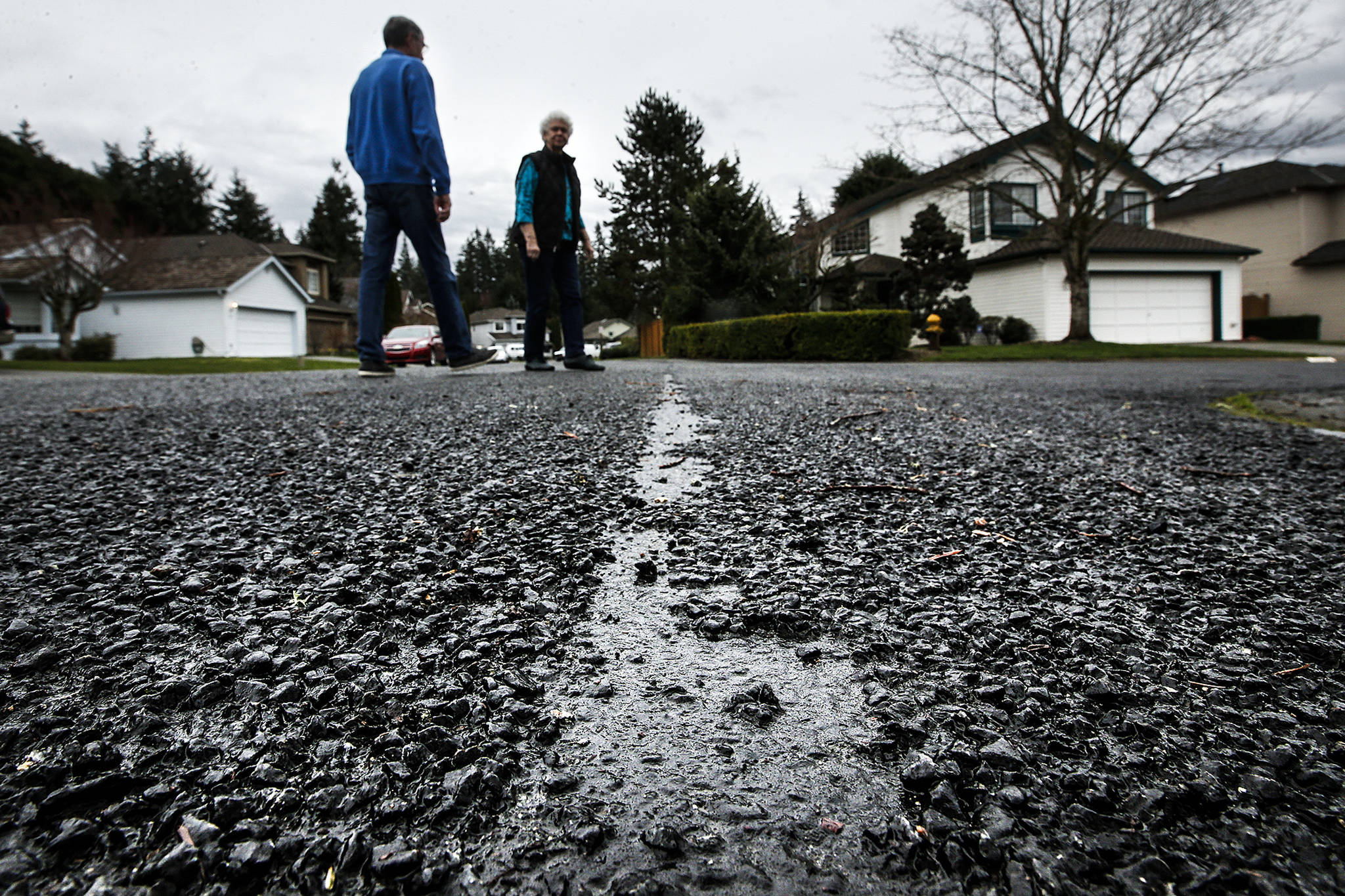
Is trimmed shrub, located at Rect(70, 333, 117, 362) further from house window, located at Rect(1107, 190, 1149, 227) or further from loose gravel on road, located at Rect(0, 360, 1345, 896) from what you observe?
house window, located at Rect(1107, 190, 1149, 227)

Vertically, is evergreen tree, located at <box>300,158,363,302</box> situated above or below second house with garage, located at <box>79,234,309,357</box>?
above

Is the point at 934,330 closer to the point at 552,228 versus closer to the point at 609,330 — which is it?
the point at 552,228

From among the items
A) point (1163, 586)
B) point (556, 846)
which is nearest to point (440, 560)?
point (556, 846)

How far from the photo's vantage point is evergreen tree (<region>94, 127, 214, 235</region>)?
145 ft

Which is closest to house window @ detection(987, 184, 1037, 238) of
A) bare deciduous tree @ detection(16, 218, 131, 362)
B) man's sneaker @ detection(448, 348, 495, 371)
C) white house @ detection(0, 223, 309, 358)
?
man's sneaker @ detection(448, 348, 495, 371)

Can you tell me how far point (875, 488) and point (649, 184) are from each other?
38856mm

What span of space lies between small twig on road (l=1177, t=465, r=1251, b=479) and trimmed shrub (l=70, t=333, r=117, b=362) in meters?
29.9

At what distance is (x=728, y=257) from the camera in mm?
22062

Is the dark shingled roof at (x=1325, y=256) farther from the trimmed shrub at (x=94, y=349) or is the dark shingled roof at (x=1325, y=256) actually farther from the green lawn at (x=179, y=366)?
the trimmed shrub at (x=94, y=349)

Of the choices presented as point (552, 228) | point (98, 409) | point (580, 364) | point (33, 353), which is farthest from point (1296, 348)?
point (33, 353)

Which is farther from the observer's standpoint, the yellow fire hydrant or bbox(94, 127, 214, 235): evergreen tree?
bbox(94, 127, 214, 235): evergreen tree

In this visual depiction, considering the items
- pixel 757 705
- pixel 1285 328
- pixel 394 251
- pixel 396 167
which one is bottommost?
pixel 757 705

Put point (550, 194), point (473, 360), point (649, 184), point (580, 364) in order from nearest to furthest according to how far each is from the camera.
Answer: point (473, 360)
point (550, 194)
point (580, 364)
point (649, 184)

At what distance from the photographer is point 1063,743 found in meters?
0.66
